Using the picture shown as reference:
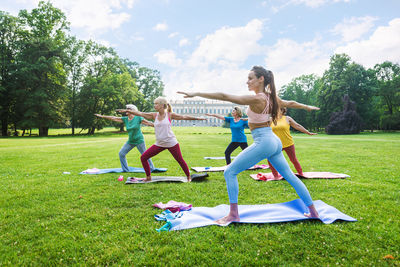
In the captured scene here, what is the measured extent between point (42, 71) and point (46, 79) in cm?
142

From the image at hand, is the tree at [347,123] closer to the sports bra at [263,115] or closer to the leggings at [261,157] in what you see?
the leggings at [261,157]

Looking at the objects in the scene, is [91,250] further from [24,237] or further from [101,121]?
[101,121]

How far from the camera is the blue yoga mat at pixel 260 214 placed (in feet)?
11.8

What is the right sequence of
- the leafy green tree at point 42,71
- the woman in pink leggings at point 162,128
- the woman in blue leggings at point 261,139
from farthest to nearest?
the leafy green tree at point 42,71 → the woman in pink leggings at point 162,128 → the woman in blue leggings at point 261,139

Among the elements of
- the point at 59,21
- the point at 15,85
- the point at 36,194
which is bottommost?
the point at 36,194

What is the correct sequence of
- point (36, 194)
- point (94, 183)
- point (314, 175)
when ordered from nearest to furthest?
point (36, 194)
point (94, 183)
point (314, 175)

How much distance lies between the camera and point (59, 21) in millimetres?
40406

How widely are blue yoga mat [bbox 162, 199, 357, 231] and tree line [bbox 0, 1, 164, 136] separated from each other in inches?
1609

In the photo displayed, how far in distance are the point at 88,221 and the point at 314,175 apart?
21.6 ft

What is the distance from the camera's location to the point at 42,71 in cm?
3728

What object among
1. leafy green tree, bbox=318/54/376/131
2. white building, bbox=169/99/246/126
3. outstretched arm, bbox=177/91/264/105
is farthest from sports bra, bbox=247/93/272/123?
white building, bbox=169/99/246/126

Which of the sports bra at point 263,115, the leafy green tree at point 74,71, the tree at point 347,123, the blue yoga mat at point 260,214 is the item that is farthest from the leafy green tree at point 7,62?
the tree at point 347,123

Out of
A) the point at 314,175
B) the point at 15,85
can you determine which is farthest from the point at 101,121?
the point at 314,175

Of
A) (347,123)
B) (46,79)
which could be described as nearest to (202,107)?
(347,123)
